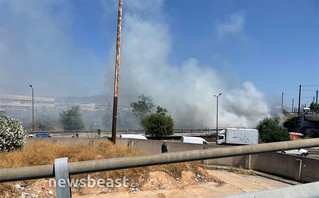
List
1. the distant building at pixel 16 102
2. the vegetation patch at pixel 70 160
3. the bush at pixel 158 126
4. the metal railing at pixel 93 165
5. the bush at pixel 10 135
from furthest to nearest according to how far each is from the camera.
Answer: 1. the distant building at pixel 16 102
2. the bush at pixel 158 126
3. the bush at pixel 10 135
4. the vegetation patch at pixel 70 160
5. the metal railing at pixel 93 165

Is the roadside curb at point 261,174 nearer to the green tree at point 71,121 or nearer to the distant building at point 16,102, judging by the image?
the green tree at point 71,121

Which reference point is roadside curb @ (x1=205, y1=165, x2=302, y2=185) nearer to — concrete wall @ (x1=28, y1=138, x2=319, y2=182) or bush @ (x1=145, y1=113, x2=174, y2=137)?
concrete wall @ (x1=28, y1=138, x2=319, y2=182)

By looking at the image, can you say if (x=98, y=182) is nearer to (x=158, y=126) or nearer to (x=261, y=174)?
(x=261, y=174)

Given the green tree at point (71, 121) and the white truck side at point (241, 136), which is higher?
the white truck side at point (241, 136)

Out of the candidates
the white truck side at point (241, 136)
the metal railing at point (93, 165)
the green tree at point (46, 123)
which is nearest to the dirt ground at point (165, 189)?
the metal railing at point (93, 165)

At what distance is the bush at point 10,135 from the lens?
34.5 feet

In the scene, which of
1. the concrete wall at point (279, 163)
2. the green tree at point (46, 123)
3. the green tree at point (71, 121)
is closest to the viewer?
the concrete wall at point (279, 163)

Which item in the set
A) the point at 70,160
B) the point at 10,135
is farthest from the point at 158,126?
the point at 70,160

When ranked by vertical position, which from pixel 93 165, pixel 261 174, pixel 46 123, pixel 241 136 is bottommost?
pixel 46 123

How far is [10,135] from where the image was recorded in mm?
10703

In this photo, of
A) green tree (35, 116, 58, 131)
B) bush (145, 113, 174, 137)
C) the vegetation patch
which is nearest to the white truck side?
bush (145, 113, 174, 137)

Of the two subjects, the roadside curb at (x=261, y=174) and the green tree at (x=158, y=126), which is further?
the green tree at (x=158, y=126)

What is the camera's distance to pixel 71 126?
238 ft

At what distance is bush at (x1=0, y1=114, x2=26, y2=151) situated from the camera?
10521 mm
